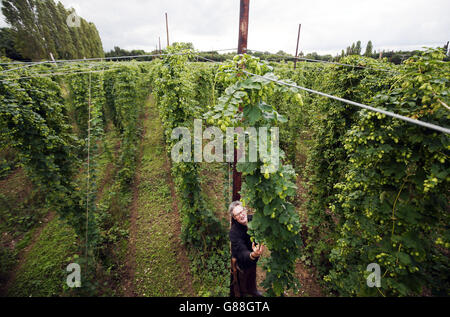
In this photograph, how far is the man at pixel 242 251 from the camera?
2.92m

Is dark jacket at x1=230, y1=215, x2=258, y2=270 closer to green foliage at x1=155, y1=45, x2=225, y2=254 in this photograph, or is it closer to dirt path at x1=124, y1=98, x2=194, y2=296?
green foliage at x1=155, y1=45, x2=225, y2=254

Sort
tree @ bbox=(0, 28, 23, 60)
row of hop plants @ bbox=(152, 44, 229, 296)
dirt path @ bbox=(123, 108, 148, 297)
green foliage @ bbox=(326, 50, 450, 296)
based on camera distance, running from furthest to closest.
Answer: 1. tree @ bbox=(0, 28, 23, 60)
2. dirt path @ bbox=(123, 108, 148, 297)
3. row of hop plants @ bbox=(152, 44, 229, 296)
4. green foliage @ bbox=(326, 50, 450, 296)

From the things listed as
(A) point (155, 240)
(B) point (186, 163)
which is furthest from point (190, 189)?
(A) point (155, 240)

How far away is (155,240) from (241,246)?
3.31m

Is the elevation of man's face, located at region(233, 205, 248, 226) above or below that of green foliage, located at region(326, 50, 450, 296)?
below

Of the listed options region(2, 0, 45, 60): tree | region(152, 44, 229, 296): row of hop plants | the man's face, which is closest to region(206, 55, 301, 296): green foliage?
the man's face

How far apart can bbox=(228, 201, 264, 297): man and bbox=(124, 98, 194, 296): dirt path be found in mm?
1253

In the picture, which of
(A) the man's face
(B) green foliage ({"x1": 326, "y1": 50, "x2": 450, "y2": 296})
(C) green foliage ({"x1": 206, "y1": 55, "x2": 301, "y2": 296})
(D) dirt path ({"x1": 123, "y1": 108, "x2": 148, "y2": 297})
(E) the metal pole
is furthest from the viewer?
(D) dirt path ({"x1": 123, "y1": 108, "x2": 148, "y2": 297})

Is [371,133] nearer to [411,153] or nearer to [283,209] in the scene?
[411,153]

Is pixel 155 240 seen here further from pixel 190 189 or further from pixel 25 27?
pixel 25 27

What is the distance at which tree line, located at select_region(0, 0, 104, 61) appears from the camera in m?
22.9

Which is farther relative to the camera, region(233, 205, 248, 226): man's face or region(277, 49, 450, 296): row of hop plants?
region(233, 205, 248, 226): man's face
